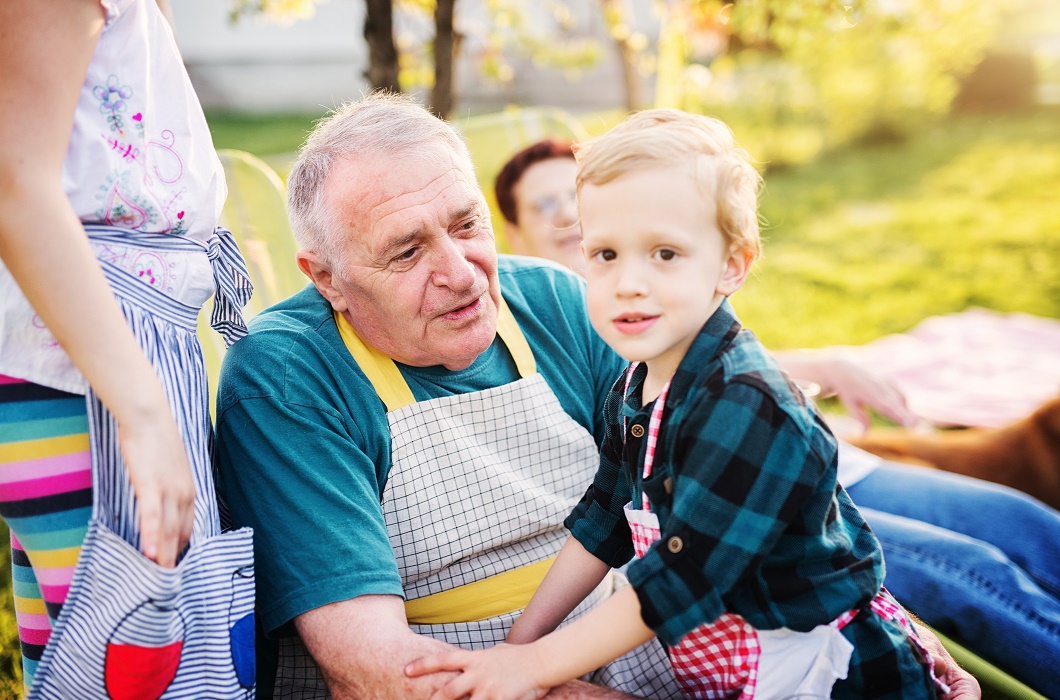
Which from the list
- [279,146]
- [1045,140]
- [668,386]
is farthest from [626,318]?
[1045,140]

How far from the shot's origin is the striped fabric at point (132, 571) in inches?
56.1

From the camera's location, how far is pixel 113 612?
55.8 inches

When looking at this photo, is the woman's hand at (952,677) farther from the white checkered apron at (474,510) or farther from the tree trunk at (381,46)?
the tree trunk at (381,46)

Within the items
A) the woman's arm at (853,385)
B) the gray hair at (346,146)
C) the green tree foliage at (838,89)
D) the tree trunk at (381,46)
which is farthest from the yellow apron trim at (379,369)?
the green tree foliage at (838,89)

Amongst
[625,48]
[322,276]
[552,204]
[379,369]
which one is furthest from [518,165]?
[625,48]

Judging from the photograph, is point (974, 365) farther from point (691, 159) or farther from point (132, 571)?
point (132, 571)

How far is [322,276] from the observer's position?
200 centimetres

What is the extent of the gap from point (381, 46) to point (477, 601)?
2.44m

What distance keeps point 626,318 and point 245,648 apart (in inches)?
34.2

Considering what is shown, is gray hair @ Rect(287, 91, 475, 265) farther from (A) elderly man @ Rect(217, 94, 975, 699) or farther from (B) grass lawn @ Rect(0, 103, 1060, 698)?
(B) grass lawn @ Rect(0, 103, 1060, 698)

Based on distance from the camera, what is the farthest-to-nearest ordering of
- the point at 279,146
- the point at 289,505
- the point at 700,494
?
the point at 279,146
the point at 289,505
the point at 700,494

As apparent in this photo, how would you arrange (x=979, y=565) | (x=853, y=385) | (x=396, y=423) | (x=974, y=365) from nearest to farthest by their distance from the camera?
(x=396, y=423), (x=979, y=565), (x=853, y=385), (x=974, y=365)

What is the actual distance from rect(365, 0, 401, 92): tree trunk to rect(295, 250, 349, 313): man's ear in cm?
174

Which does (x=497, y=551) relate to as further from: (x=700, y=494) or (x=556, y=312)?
(x=700, y=494)
